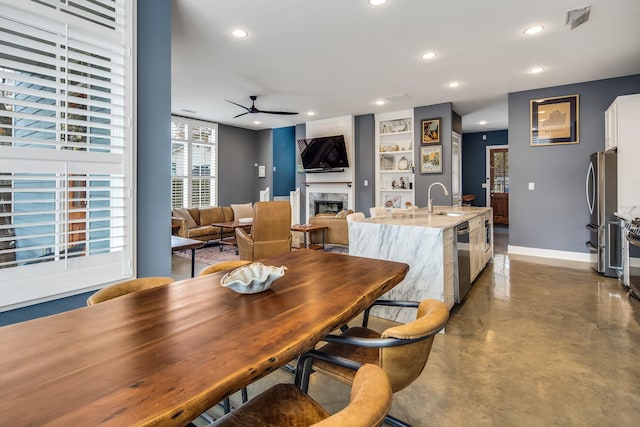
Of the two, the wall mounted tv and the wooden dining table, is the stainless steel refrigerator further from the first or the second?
the wall mounted tv

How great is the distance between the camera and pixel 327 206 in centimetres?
811

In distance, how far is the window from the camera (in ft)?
24.6

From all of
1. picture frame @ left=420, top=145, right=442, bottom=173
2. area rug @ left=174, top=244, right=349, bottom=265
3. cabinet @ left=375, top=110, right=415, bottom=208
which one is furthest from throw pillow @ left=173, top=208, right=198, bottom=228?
picture frame @ left=420, top=145, right=442, bottom=173

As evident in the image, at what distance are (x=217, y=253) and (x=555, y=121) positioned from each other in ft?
20.4

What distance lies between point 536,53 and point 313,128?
492cm

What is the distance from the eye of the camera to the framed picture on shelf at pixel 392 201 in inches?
289

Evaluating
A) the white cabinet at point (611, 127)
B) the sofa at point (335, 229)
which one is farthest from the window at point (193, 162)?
the white cabinet at point (611, 127)

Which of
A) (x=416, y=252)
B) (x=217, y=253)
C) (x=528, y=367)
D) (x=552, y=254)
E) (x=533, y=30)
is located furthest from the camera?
(x=217, y=253)

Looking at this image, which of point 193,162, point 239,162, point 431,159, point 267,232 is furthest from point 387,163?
point 193,162

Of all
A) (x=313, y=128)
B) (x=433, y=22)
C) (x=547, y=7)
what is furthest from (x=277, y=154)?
(x=547, y=7)

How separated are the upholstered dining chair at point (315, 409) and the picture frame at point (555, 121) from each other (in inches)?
235

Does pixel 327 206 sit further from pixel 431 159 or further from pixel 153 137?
pixel 153 137

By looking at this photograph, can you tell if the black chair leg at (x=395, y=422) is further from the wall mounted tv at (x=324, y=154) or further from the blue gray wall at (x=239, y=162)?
the blue gray wall at (x=239, y=162)

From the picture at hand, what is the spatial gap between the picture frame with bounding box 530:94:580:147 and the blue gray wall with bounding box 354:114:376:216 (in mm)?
3053
